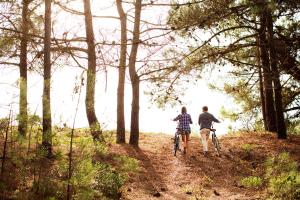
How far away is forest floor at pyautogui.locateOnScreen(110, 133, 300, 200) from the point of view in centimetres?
1155

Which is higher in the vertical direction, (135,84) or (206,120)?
(135,84)

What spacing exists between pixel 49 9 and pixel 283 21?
9.92m

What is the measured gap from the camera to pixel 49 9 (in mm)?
13453

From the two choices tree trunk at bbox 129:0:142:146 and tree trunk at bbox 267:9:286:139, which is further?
tree trunk at bbox 129:0:142:146

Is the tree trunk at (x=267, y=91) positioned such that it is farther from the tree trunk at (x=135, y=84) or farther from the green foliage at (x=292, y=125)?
the tree trunk at (x=135, y=84)

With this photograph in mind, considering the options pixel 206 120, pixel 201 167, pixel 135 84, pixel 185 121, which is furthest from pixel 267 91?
pixel 201 167

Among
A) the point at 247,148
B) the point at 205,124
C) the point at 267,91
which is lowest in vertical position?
the point at 247,148

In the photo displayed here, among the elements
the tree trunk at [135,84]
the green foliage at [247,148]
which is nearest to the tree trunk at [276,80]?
the green foliage at [247,148]

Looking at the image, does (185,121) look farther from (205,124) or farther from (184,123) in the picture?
(205,124)

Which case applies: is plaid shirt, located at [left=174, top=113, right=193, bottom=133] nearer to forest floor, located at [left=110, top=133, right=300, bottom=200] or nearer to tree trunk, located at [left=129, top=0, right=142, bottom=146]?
forest floor, located at [left=110, top=133, right=300, bottom=200]

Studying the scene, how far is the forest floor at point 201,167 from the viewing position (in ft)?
37.9

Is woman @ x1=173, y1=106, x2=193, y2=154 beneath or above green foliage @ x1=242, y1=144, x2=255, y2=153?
above

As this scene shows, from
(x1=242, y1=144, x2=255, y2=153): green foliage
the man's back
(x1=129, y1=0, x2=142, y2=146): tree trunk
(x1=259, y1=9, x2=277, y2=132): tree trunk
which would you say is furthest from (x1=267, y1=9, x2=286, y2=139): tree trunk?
(x1=129, y1=0, x2=142, y2=146): tree trunk

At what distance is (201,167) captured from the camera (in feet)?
47.0
